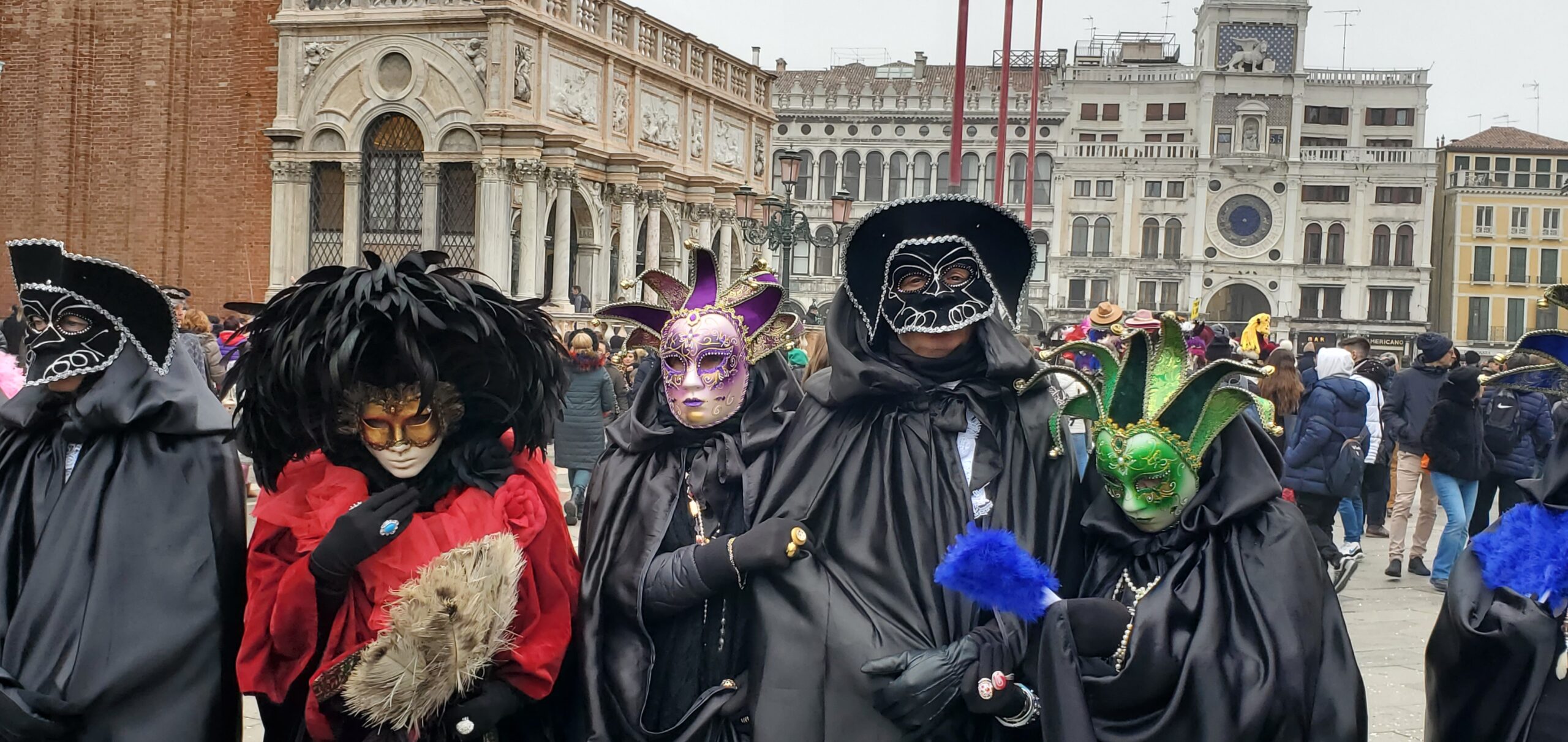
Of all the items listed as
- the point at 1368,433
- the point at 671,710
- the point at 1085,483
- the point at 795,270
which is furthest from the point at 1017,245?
the point at 795,270

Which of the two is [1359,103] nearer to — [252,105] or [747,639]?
[252,105]

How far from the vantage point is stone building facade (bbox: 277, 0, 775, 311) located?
21.0m

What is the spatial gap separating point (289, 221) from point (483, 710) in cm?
2073

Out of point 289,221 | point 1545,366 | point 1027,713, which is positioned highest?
point 289,221

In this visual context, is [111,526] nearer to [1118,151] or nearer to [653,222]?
[653,222]

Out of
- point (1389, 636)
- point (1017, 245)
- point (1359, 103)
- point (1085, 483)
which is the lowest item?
point (1389, 636)

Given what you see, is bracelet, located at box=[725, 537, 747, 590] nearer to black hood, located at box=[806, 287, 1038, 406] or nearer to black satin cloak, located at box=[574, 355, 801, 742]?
black satin cloak, located at box=[574, 355, 801, 742]

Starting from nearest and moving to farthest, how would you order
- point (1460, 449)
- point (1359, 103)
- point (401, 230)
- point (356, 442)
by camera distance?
point (356, 442)
point (1460, 449)
point (401, 230)
point (1359, 103)

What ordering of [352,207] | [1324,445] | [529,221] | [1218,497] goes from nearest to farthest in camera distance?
[1218,497], [1324,445], [529,221], [352,207]

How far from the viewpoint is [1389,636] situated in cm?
768

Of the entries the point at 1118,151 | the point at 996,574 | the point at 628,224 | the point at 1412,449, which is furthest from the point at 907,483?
the point at 1118,151

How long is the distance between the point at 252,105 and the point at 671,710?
2152 cm

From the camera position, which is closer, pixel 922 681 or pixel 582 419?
pixel 922 681

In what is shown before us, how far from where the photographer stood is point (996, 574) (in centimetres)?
321
